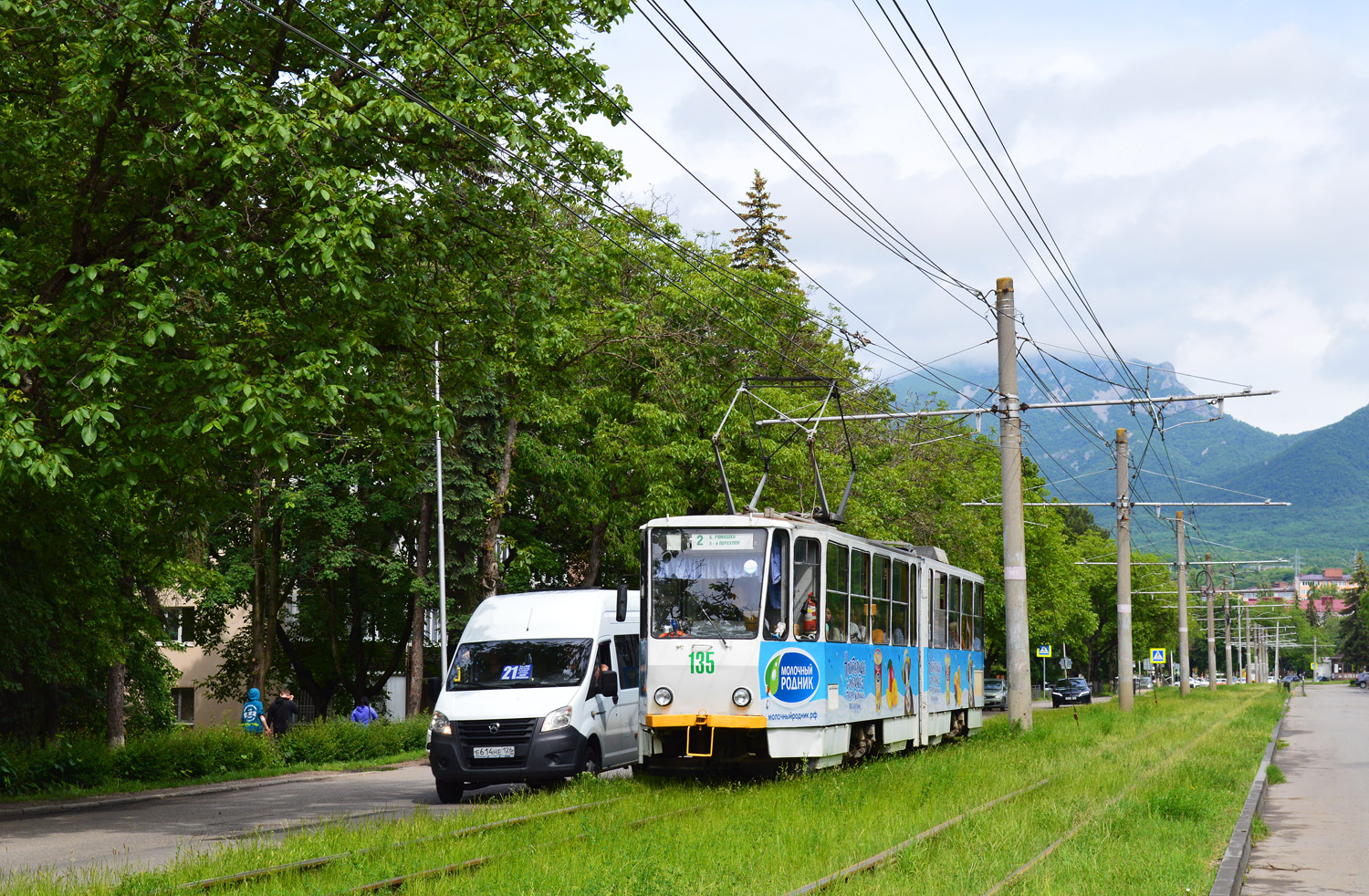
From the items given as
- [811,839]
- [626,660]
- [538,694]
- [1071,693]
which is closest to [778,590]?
[538,694]

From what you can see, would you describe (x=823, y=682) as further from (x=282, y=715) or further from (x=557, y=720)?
(x=282, y=715)

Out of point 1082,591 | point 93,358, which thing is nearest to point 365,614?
point 93,358

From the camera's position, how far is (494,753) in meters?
17.1

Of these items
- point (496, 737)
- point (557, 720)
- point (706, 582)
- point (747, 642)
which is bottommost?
point (496, 737)

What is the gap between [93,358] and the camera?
42.0ft

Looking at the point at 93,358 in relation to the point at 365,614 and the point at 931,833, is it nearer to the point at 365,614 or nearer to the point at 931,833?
the point at 931,833

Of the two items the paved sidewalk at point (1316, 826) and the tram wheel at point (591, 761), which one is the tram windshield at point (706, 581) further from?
the paved sidewalk at point (1316, 826)

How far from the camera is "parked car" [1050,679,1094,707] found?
66.6 metres

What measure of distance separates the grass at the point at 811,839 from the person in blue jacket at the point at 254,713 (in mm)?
11030

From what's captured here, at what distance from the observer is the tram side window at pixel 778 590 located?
16.7 metres

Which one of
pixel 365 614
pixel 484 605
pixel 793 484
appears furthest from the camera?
pixel 365 614

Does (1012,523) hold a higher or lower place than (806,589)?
higher

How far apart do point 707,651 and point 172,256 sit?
7397 mm

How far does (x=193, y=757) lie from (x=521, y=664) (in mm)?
7542
